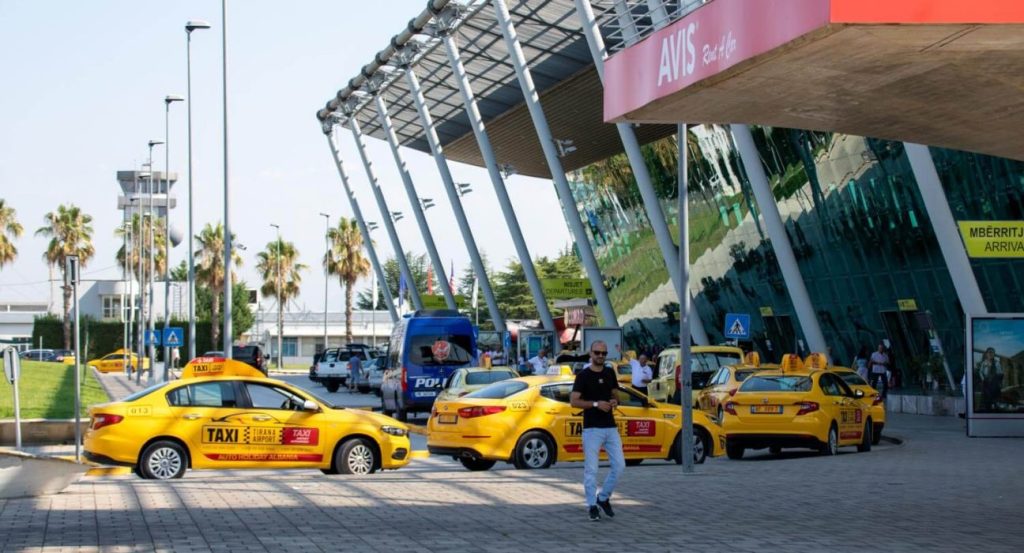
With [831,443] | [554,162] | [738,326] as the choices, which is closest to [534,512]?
[831,443]

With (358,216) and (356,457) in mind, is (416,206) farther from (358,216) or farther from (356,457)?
(356,457)

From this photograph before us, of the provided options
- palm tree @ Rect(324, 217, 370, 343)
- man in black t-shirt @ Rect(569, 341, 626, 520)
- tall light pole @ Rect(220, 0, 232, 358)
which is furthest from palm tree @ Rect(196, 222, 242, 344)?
man in black t-shirt @ Rect(569, 341, 626, 520)

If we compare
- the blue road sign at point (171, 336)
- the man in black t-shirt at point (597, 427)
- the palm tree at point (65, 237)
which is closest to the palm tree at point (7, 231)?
the palm tree at point (65, 237)

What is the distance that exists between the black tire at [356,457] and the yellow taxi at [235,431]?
13 millimetres

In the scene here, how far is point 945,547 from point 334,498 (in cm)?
659

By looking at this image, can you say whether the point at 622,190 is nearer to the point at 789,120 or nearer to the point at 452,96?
the point at 452,96

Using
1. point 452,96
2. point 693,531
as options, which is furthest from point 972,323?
point 452,96

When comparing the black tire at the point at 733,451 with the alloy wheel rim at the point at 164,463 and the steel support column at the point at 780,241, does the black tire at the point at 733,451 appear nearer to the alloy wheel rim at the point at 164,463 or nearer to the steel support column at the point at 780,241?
the alloy wheel rim at the point at 164,463

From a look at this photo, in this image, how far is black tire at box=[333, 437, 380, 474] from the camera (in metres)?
19.3

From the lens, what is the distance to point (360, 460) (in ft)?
64.0

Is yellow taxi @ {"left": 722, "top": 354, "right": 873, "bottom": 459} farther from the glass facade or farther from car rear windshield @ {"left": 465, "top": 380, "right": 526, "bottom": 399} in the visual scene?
the glass facade

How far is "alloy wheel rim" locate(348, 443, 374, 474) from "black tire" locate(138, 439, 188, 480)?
7.22ft

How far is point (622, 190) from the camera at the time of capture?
70.8 meters

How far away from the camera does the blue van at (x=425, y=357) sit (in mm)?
34469
